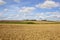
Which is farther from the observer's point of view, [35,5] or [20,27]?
[20,27]

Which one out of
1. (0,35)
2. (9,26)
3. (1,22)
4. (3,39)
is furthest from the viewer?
(9,26)

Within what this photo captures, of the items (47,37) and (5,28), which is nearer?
Answer: (47,37)

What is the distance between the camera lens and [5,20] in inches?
227

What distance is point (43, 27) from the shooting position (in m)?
6.93

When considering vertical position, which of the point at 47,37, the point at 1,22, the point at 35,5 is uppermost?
the point at 35,5

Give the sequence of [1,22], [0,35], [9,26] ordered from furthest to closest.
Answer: [9,26] < [1,22] < [0,35]

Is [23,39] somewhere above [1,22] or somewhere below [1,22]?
below

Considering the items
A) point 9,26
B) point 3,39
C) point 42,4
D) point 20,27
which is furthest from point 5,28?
point 42,4

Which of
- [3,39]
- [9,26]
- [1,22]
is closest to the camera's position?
[3,39]

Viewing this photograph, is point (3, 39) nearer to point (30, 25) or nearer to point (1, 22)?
point (1, 22)

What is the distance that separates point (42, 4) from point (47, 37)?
1.27m

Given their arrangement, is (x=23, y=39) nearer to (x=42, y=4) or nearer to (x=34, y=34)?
(x=34, y=34)

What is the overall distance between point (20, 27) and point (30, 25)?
0.52 metres

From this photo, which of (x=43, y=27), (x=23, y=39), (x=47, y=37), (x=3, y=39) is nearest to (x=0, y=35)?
(x=3, y=39)
